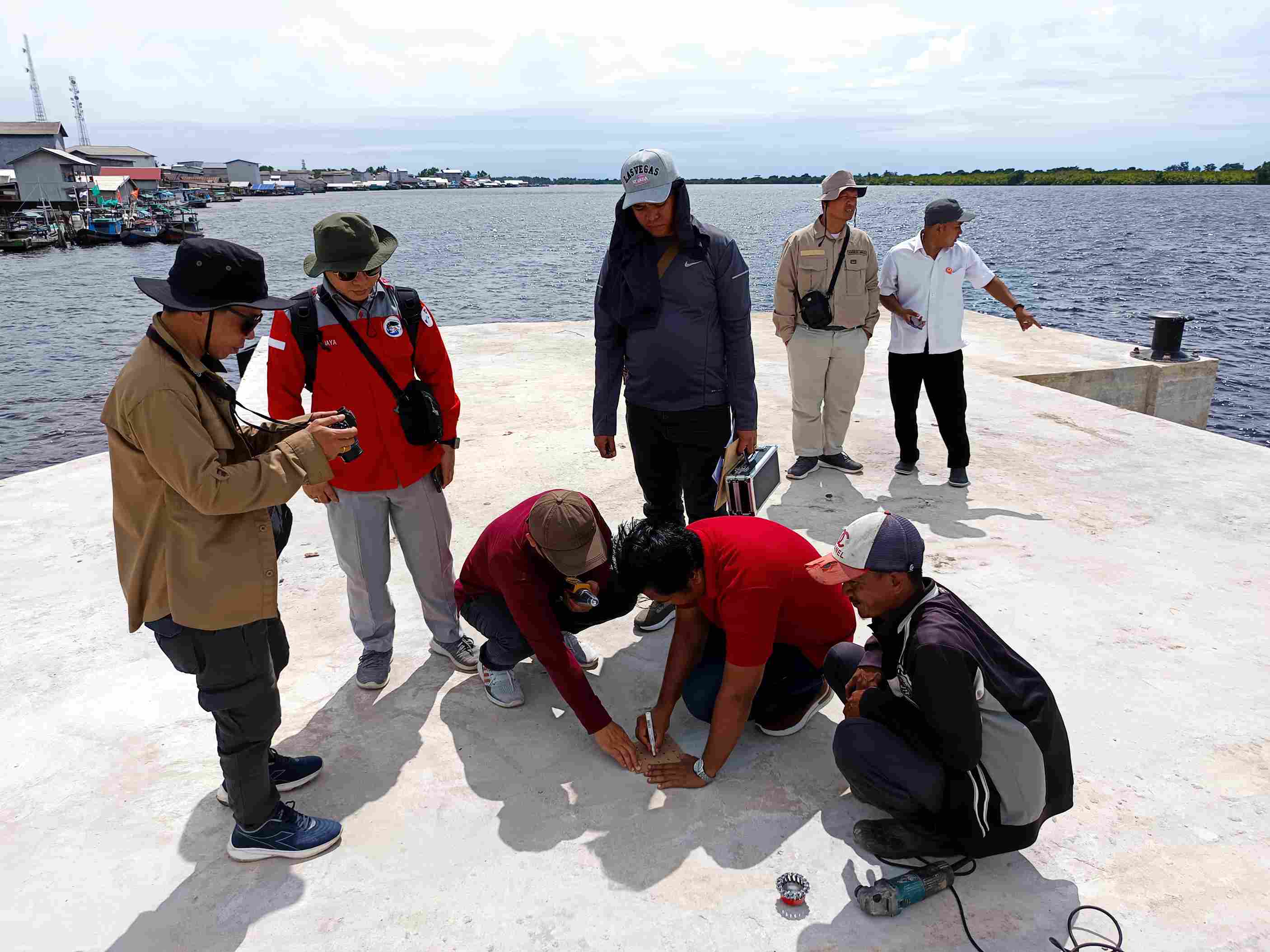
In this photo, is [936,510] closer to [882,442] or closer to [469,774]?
[882,442]

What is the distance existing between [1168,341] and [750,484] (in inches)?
252

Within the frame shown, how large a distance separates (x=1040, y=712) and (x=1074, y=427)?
472 cm

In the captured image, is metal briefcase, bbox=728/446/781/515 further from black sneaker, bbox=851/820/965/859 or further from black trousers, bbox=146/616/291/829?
black trousers, bbox=146/616/291/829

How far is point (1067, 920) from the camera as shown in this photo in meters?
2.17

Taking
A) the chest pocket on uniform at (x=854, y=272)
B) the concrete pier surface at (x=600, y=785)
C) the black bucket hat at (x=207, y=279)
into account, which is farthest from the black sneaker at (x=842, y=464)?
the black bucket hat at (x=207, y=279)

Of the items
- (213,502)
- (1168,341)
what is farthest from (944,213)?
(1168,341)

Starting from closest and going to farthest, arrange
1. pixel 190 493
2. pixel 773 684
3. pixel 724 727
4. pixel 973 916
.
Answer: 1. pixel 190 493
2. pixel 973 916
3. pixel 724 727
4. pixel 773 684

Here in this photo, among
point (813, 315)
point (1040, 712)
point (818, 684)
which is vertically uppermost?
point (813, 315)

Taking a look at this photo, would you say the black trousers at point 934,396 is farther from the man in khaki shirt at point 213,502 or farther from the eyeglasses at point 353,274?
the man in khaki shirt at point 213,502

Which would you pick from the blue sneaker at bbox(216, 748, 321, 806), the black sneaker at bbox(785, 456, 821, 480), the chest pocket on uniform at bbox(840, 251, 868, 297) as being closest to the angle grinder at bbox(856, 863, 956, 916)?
the blue sneaker at bbox(216, 748, 321, 806)

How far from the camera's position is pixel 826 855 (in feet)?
7.97

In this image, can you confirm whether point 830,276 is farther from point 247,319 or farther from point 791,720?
point 247,319

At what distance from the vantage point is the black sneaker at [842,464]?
5.45 metres

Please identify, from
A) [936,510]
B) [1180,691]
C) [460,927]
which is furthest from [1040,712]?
[936,510]
